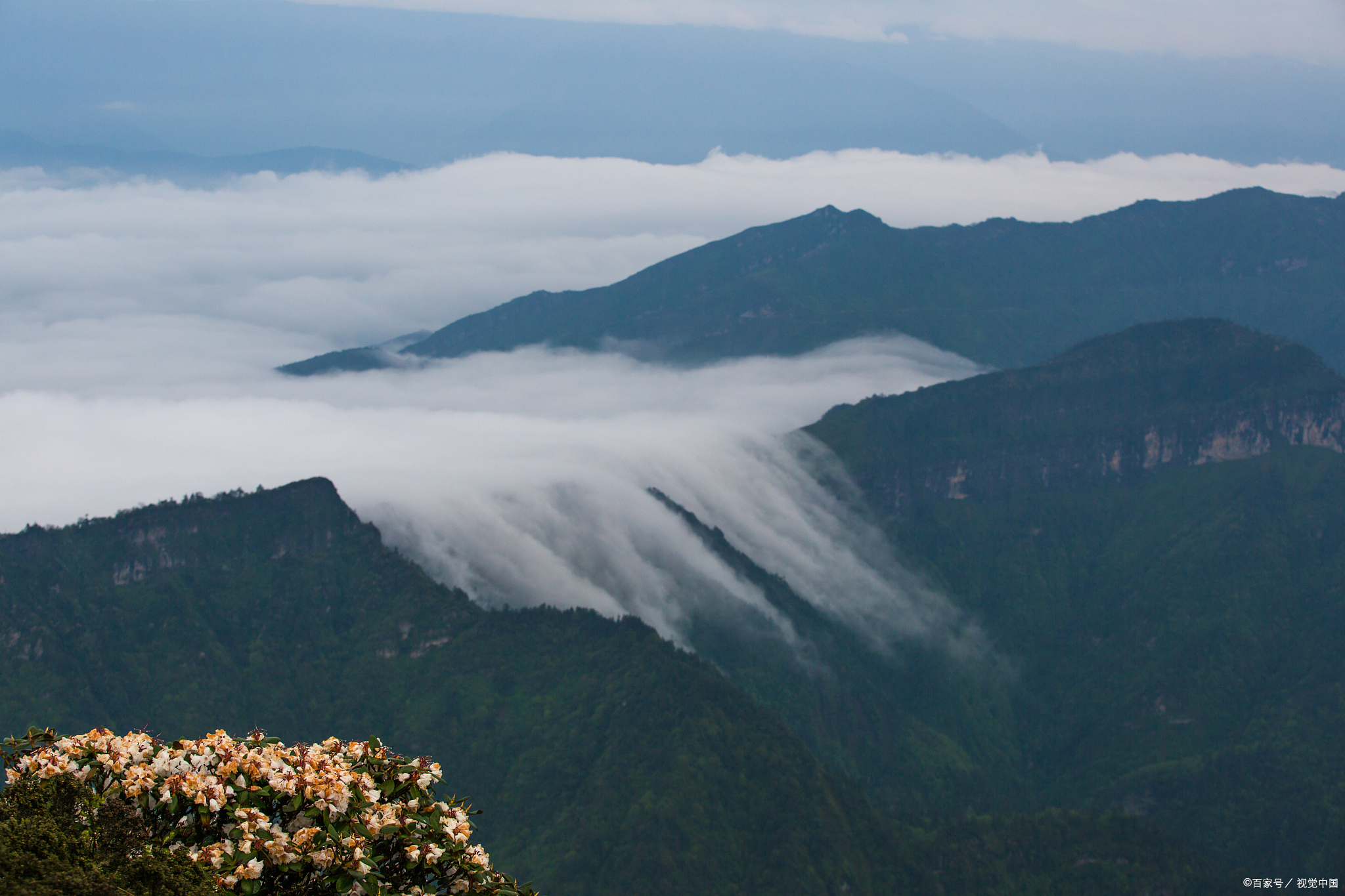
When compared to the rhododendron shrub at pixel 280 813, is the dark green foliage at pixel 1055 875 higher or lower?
lower

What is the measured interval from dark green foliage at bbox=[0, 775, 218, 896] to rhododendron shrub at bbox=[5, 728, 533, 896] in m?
0.42

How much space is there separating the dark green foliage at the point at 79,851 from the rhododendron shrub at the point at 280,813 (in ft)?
1.37

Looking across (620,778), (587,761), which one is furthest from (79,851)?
(587,761)

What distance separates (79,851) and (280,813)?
12.2 feet

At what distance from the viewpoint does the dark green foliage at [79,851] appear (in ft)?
75.0

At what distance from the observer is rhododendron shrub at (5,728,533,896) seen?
25.4 metres

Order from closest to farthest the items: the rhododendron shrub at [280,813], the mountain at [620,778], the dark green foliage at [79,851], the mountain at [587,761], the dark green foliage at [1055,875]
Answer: the dark green foliage at [79,851]
the rhododendron shrub at [280,813]
the mountain at [587,761]
the mountain at [620,778]
the dark green foliage at [1055,875]

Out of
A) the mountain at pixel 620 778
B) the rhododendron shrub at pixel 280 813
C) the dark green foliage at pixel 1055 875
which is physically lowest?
the dark green foliage at pixel 1055 875

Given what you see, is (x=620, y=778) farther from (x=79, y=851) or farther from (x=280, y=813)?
(x=79, y=851)

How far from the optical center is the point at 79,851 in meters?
25.0

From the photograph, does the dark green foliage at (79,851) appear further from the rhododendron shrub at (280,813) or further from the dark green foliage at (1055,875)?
the dark green foliage at (1055,875)

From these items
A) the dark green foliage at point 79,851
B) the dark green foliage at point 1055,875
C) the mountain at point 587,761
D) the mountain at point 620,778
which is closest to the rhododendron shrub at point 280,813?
the dark green foliage at point 79,851

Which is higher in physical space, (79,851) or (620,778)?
(79,851)

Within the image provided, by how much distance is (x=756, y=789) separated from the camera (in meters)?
185
